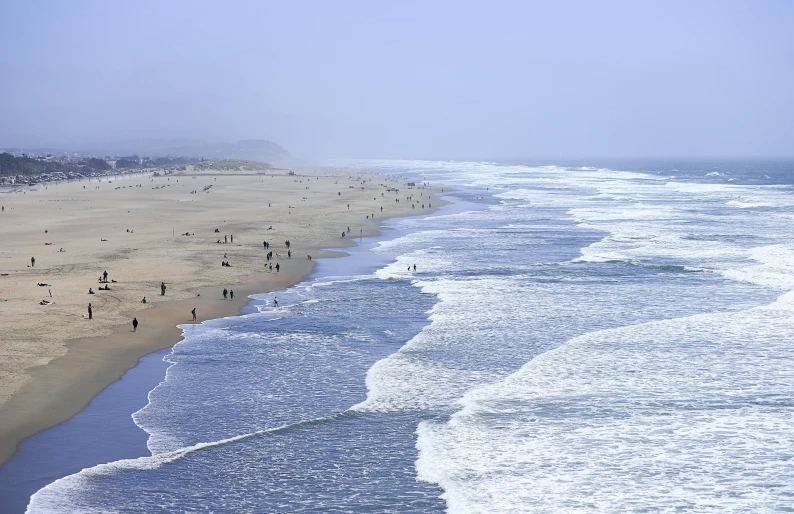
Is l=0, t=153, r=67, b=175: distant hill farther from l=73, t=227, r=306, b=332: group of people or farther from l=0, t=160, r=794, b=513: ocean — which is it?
l=0, t=160, r=794, b=513: ocean

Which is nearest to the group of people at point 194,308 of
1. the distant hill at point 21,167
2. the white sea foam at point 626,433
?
the white sea foam at point 626,433

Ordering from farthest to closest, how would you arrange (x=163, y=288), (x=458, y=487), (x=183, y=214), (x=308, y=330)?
1. (x=183, y=214)
2. (x=163, y=288)
3. (x=308, y=330)
4. (x=458, y=487)

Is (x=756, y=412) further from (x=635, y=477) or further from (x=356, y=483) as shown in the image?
(x=356, y=483)

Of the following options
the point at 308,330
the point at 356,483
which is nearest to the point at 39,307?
the point at 308,330

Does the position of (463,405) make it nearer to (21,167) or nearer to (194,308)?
(194,308)

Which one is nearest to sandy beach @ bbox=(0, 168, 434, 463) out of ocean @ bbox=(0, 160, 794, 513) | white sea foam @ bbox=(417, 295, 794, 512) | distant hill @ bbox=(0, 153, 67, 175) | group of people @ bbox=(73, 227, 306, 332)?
group of people @ bbox=(73, 227, 306, 332)

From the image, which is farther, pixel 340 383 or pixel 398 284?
pixel 398 284
